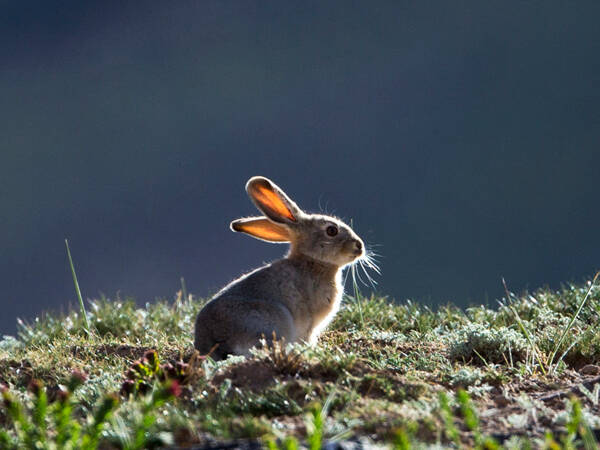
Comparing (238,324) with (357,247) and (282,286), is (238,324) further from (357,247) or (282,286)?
(357,247)

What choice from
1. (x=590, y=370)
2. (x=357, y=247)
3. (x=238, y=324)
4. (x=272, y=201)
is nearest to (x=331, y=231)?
(x=357, y=247)

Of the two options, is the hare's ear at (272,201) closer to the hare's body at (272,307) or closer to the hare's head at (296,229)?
the hare's head at (296,229)

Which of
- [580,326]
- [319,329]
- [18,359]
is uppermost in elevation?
[18,359]

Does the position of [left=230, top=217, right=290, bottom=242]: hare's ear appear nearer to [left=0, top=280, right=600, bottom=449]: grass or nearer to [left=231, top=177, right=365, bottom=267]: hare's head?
[left=231, top=177, right=365, bottom=267]: hare's head

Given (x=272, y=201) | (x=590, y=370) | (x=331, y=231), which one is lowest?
(x=590, y=370)

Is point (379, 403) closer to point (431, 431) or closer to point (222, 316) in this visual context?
point (431, 431)

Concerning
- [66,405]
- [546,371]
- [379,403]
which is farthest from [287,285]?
[66,405]
